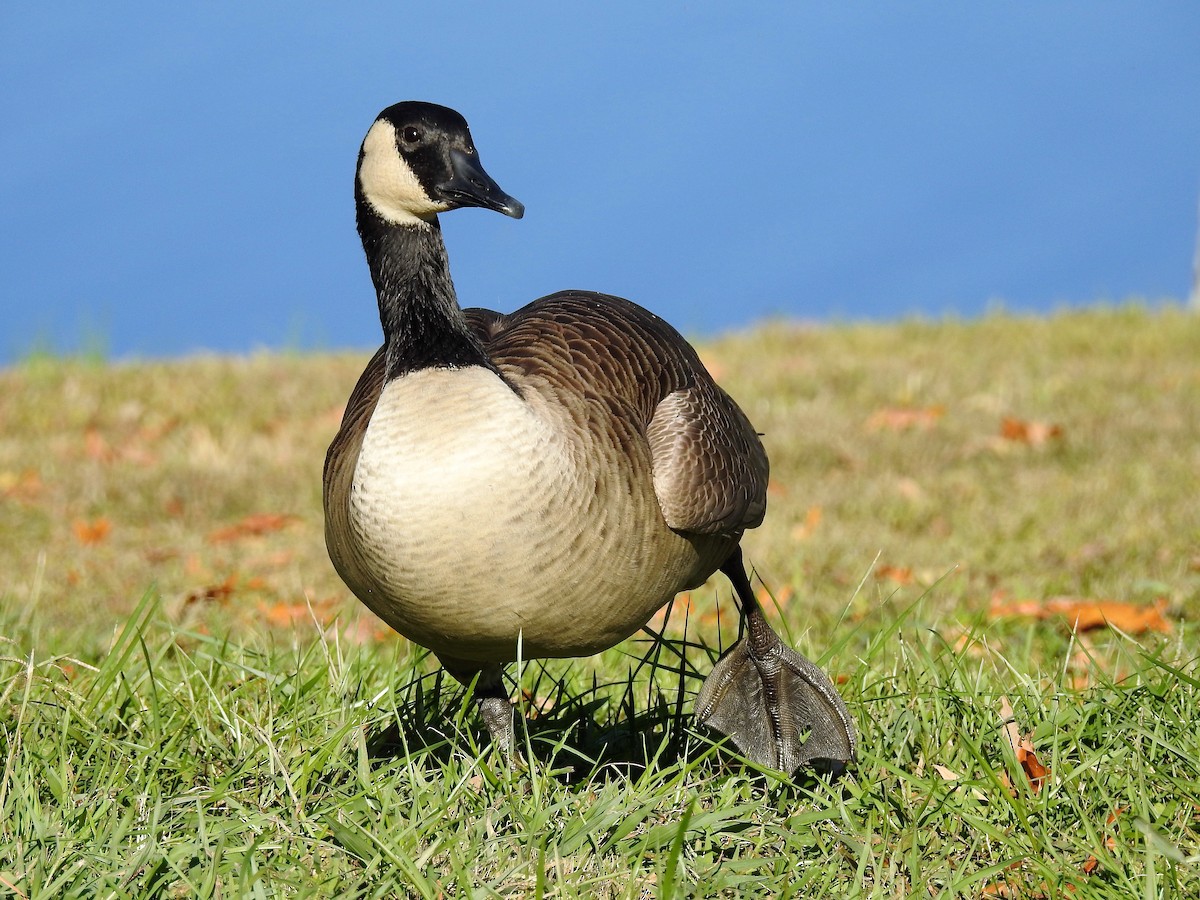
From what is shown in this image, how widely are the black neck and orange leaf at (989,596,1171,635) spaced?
2.87 metres

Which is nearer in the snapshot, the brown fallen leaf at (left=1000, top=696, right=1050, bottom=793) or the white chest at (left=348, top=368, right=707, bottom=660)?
the white chest at (left=348, top=368, right=707, bottom=660)

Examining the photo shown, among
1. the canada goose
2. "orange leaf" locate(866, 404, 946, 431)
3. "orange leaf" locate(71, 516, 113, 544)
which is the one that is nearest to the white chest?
the canada goose

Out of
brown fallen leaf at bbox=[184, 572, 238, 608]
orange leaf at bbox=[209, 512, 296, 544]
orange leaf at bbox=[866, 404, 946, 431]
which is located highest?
orange leaf at bbox=[866, 404, 946, 431]

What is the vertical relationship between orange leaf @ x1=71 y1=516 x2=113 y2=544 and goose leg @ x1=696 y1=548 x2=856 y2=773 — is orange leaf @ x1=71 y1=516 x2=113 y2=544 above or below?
above

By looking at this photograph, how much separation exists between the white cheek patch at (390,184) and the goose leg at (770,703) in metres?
1.32

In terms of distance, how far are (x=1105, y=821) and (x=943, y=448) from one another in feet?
17.5

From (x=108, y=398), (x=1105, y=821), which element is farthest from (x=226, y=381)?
(x=1105, y=821)

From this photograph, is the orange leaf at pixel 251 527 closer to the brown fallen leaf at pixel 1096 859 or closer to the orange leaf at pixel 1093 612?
the orange leaf at pixel 1093 612

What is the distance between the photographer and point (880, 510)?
7332 millimetres

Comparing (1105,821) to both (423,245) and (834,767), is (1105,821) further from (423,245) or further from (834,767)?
(423,245)

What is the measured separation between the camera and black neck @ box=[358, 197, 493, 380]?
3115 millimetres

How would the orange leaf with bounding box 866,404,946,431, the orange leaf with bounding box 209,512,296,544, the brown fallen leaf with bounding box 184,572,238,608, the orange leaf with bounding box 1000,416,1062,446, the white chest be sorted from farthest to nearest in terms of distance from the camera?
1. the orange leaf with bounding box 866,404,946,431
2. the orange leaf with bounding box 1000,416,1062,446
3. the orange leaf with bounding box 209,512,296,544
4. the brown fallen leaf with bounding box 184,572,238,608
5. the white chest

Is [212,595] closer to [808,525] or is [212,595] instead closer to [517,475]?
[808,525]

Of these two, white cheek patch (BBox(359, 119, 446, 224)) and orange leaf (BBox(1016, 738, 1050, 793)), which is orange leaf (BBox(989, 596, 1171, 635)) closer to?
orange leaf (BBox(1016, 738, 1050, 793))
